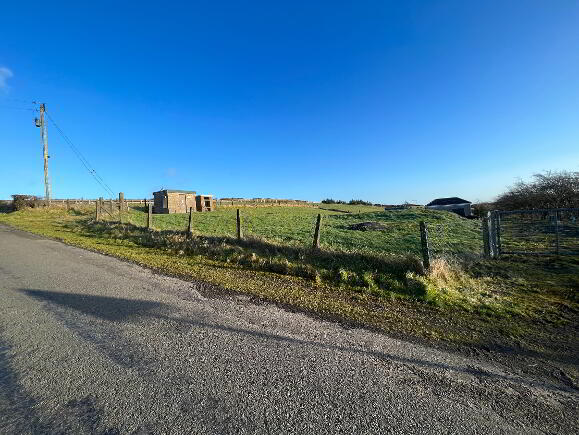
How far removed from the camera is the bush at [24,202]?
126 feet

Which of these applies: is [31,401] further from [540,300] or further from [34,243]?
[34,243]

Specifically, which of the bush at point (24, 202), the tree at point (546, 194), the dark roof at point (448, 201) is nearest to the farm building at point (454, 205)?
the dark roof at point (448, 201)

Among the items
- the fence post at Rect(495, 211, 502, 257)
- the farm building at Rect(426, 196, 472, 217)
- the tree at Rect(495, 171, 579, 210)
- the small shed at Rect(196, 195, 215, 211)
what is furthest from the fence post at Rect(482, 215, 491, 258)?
the small shed at Rect(196, 195, 215, 211)

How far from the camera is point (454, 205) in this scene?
1962 inches

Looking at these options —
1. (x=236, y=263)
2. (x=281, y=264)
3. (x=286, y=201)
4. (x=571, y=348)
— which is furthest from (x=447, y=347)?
(x=286, y=201)

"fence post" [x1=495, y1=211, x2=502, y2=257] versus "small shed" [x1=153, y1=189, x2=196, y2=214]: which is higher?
"small shed" [x1=153, y1=189, x2=196, y2=214]

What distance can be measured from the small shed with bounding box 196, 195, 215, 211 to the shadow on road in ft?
129

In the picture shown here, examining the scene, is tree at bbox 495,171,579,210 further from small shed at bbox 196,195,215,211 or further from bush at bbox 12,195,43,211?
bush at bbox 12,195,43,211

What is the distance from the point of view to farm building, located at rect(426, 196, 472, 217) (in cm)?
4604

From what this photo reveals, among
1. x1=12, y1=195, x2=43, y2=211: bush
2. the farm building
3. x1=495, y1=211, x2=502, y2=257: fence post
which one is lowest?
x1=495, y1=211, x2=502, y2=257: fence post

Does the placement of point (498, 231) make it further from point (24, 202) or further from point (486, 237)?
point (24, 202)

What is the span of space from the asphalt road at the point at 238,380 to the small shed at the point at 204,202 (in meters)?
40.6

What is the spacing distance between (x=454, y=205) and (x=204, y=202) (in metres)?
40.5

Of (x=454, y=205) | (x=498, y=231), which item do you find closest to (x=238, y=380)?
(x=498, y=231)
